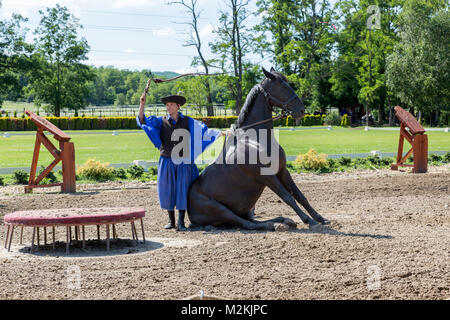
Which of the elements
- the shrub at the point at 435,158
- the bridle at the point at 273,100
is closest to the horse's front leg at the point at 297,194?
the bridle at the point at 273,100

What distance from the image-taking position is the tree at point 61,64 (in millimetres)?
63125

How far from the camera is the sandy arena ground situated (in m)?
5.06

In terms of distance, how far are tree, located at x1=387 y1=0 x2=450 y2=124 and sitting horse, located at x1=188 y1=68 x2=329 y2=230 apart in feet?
142

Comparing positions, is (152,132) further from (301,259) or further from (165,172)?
(301,259)

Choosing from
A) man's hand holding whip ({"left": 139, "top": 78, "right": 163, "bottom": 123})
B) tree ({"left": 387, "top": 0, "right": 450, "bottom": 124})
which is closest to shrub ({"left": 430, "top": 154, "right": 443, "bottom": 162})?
man's hand holding whip ({"left": 139, "top": 78, "right": 163, "bottom": 123})

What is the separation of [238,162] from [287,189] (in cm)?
80

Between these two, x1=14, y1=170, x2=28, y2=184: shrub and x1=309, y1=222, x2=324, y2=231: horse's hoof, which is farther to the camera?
x1=14, y1=170, x2=28, y2=184: shrub

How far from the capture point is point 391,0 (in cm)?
5938

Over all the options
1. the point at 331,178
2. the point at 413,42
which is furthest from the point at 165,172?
the point at 413,42

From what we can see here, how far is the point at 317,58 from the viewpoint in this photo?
61344 millimetres

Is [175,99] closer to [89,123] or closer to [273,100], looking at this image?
[273,100]

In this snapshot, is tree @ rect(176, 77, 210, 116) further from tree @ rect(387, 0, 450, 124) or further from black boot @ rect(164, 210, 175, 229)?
black boot @ rect(164, 210, 175, 229)

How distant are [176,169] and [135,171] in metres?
7.49

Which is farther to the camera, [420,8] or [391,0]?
[391,0]
